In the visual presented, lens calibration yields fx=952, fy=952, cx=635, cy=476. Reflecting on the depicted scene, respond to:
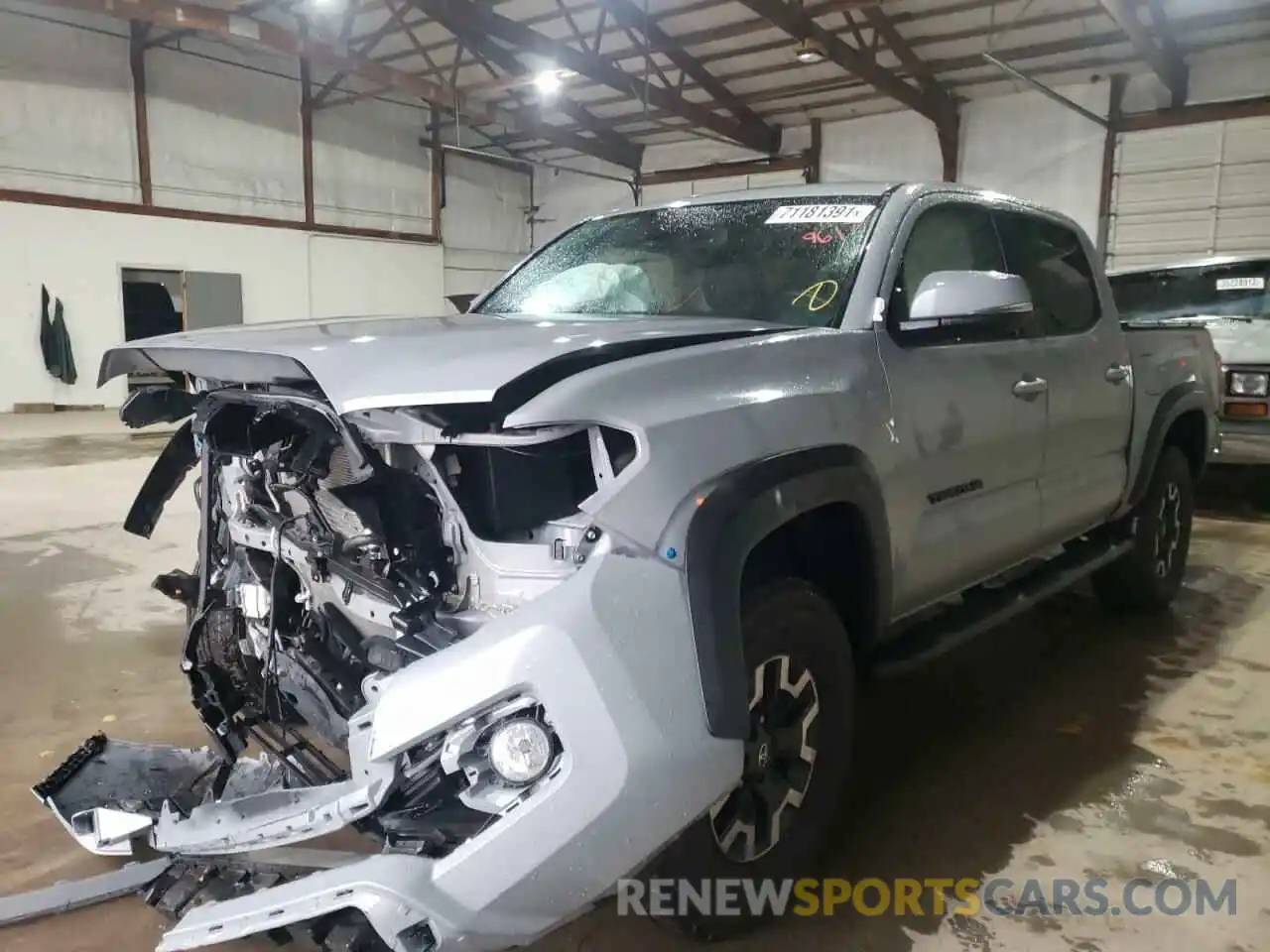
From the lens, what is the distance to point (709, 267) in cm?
295

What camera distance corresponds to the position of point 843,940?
2.17 meters

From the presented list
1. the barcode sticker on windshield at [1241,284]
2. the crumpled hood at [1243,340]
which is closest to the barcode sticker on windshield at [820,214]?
the crumpled hood at [1243,340]

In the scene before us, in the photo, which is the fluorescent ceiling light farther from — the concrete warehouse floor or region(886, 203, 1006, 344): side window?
region(886, 203, 1006, 344): side window

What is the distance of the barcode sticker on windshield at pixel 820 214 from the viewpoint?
9.17 ft

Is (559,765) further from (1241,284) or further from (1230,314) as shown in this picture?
(1241,284)

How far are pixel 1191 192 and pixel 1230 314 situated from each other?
25.7 feet

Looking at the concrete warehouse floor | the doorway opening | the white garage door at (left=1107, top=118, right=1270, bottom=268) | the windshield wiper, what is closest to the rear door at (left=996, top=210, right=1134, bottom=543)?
the concrete warehouse floor

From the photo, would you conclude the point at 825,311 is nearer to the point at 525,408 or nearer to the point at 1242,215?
the point at 525,408

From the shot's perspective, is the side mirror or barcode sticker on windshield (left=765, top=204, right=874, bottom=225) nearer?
the side mirror

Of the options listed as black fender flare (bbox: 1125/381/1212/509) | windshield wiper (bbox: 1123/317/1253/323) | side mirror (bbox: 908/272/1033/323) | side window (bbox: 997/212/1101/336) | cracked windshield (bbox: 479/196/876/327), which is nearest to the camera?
side mirror (bbox: 908/272/1033/323)

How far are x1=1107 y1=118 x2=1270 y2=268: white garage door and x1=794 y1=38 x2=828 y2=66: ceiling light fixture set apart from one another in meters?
4.81

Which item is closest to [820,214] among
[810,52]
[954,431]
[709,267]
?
[709,267]

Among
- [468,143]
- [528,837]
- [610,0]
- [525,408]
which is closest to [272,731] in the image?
[528,837]

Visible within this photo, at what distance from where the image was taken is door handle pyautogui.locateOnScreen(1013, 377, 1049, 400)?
9.79ft
